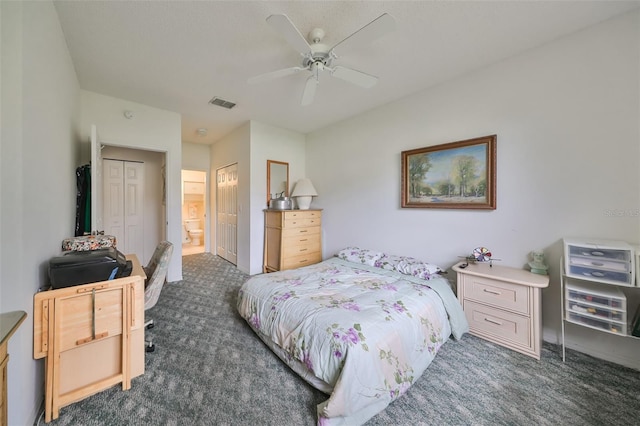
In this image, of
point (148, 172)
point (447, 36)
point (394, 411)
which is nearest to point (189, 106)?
point (148, 172)

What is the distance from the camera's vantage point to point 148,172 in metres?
4.37

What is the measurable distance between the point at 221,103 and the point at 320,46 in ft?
6.33

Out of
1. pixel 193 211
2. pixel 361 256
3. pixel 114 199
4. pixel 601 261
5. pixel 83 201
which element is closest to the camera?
pixel 601 261

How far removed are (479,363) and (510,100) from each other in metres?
2.36

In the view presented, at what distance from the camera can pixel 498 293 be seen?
1.99 metres

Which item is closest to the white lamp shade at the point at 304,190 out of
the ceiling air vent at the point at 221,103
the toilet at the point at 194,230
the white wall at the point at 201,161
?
the ceiling air vent at the point at 221,103

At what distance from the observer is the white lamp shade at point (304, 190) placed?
404cm

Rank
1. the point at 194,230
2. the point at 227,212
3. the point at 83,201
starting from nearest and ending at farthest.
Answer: the point at 83,201, the point at 227,212, the point at 194,230

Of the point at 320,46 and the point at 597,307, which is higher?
the point at 320,46

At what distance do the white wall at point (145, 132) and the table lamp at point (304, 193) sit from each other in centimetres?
183

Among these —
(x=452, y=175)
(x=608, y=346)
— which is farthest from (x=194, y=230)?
(x=608, y=346)

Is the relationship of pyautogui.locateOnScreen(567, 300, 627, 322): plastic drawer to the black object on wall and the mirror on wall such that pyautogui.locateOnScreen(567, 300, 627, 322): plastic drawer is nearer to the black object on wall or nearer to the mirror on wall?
the mirror on wall

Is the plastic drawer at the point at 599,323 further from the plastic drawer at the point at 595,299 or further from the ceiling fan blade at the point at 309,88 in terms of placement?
the ceiling fan blade at the point at 309,88

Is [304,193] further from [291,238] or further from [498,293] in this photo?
[498,293]
